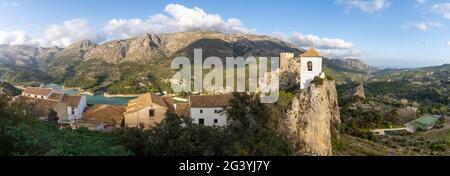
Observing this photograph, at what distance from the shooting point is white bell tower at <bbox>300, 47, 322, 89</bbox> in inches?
990

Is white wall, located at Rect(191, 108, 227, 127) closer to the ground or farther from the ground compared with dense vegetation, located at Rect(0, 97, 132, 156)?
closer to the ground

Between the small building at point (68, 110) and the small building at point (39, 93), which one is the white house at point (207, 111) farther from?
the small building at point (39, 93)

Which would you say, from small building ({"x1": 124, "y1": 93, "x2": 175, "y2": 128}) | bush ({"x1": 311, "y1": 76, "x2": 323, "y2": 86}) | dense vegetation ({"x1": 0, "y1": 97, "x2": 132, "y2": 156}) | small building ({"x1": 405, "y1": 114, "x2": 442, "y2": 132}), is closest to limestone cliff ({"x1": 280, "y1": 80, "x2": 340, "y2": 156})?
bush ({"x1": 311, "y1": 76, "x2": 323, "y2": 86})

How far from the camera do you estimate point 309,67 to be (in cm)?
2531

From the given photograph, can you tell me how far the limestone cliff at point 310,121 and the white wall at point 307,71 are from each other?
0.88 metres

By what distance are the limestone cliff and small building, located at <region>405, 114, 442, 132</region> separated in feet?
131

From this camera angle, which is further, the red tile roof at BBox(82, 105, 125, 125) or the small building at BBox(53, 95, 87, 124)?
the small building at BBox(53, 95, 87, 124)

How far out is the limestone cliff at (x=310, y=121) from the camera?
2109 centimetres

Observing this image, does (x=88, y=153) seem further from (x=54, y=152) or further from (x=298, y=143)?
(x=298, y=143)

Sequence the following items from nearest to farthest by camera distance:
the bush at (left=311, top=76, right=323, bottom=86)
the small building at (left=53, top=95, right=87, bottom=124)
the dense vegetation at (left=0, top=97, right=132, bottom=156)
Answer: the dense vegetation at (left=0, top=97, right=132, bottom=156), the bush at (left=311, top=76, right=323, bottom=86), the small building at (left=53, top=95, right=87, bottom=124)

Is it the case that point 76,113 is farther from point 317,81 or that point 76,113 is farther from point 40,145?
point 40,145

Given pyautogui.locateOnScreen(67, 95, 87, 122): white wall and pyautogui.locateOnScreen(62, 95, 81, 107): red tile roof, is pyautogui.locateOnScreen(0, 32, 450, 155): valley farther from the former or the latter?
pyautogui.locateOnScreen(62, 95, 81, 107): red tile roof

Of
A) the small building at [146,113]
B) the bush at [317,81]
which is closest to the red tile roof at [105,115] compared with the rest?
the small building at [146,113]
